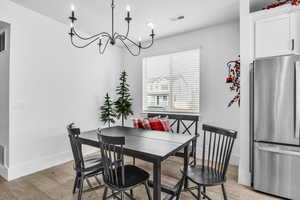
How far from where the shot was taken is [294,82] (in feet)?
6.42

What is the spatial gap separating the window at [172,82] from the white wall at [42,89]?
1442 millimetres

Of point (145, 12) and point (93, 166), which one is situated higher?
point (145, 12)

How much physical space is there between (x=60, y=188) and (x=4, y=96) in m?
1.75

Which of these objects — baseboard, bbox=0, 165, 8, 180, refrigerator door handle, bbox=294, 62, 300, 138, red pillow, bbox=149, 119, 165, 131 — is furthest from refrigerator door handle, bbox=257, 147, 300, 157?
baseboard, bbox=0, 165, 8, 180

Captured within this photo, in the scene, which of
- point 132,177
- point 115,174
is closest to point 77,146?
point 115,174

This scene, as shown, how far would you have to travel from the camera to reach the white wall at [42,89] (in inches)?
102

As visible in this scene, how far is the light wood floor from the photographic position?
2119 millimetres

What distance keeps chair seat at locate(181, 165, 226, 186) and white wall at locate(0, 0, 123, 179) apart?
2.61 metres

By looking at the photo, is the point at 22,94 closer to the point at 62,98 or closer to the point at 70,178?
the point at 62,98

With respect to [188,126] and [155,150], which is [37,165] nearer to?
[155,150]

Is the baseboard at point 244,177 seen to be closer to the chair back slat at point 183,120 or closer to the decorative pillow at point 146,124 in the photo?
the chair back slat at point 183,120

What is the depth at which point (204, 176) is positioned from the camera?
1736 mm

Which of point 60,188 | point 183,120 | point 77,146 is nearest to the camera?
point 77,146

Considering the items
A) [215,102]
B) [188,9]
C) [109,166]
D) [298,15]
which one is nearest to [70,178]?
[109,166]
